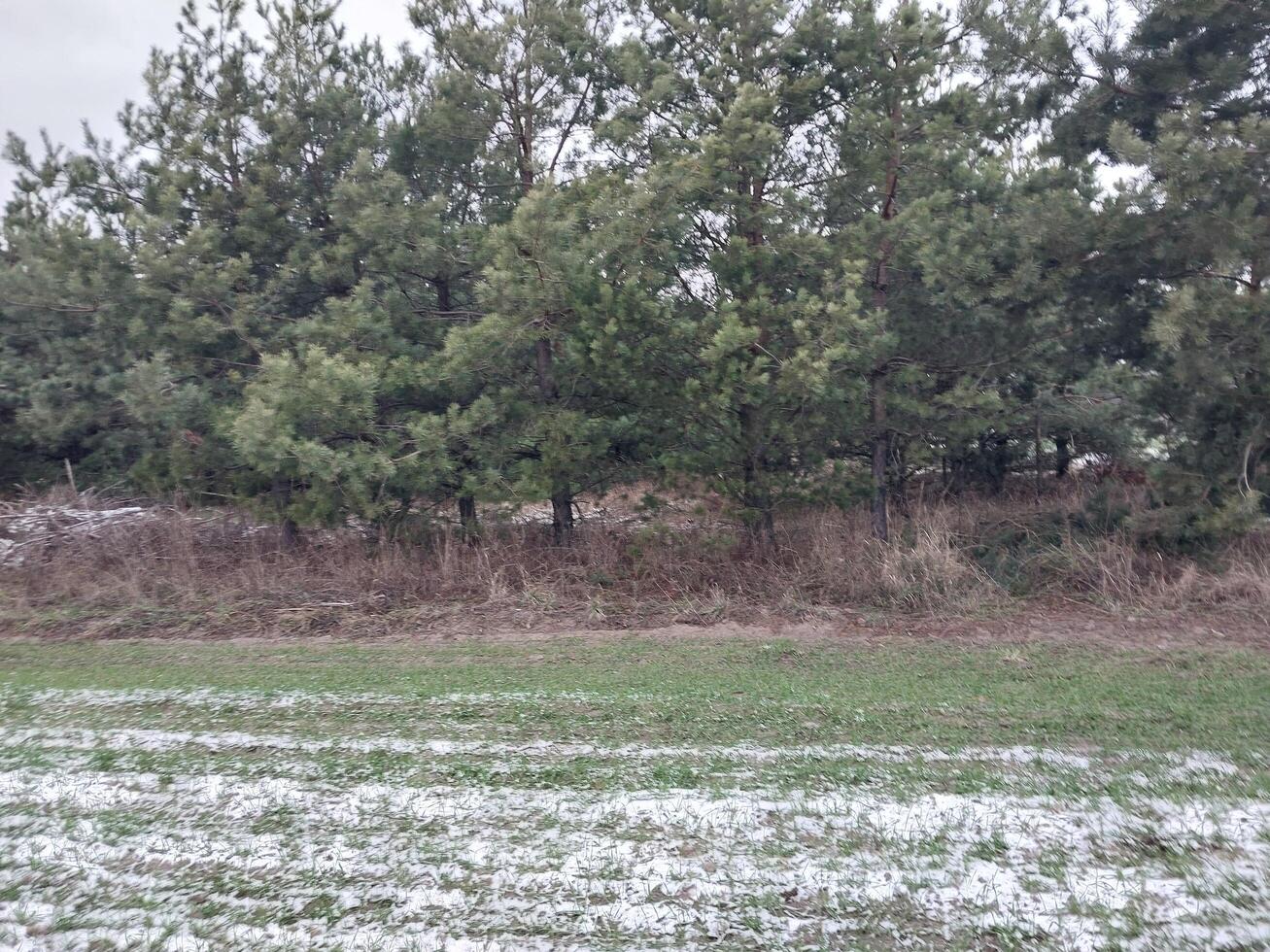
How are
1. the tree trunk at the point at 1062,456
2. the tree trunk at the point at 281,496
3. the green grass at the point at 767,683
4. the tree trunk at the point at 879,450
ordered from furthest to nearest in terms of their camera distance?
the tree trunk at the point at 1062,456
the tree trunk at the point at 281,496
the tree trunk at the point at 879,450
the green grass at the point at 767,683

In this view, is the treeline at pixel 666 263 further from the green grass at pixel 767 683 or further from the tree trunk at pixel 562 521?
the green grass at pixel 767 683

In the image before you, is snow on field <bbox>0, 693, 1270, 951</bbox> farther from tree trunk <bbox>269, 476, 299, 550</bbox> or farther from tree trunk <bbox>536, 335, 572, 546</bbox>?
tree trunk <bbox>269, 476, 299, 550</bbox>

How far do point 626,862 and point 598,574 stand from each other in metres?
7.46

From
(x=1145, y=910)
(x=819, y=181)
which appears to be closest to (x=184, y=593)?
(x=819, y=181)

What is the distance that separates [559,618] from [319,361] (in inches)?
150

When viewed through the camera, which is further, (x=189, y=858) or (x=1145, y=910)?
(x=189, y=858)

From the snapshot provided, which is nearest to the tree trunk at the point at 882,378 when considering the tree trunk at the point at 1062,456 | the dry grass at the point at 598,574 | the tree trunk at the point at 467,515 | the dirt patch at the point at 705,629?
the dry grass at the point at 598,574

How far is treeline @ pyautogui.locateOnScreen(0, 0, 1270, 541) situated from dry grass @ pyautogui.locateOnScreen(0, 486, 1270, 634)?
0.63 m

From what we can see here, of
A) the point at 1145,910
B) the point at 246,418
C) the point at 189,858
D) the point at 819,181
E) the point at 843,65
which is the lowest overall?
the point at 1145,910

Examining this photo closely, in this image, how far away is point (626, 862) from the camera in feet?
13.7

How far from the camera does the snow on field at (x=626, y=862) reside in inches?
143

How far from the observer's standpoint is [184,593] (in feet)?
35.5

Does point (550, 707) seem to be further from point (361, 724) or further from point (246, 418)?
point (246, 418)

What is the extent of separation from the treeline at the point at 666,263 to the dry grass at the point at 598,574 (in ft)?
2.06
